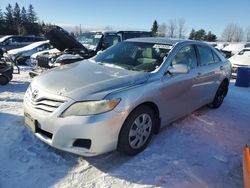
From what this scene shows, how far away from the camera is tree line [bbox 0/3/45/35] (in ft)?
165

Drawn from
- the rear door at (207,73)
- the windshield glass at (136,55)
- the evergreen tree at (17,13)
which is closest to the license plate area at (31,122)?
the windshield glass at (136,55)

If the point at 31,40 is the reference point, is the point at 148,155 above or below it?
below

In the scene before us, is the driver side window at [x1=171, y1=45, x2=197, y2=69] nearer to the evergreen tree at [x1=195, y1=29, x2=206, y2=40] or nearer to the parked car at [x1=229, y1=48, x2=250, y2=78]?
the parked car at [x1=229, y1=48, x2=250, y2=78]

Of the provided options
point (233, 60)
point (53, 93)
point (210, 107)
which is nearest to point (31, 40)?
point (233, 60)

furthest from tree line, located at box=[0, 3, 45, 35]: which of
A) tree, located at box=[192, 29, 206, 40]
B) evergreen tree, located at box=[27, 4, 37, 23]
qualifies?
tree, located at box=[192, 29, 206, 40]

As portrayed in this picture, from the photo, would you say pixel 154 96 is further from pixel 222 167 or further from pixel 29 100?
pixel 29 100

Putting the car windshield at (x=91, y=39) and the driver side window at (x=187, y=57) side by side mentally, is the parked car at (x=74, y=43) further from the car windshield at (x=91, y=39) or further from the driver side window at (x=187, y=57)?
the driver side window at (x=187, y=57)

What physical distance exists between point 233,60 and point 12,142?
1094 centimetres

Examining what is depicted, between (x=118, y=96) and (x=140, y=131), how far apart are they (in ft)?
2.30

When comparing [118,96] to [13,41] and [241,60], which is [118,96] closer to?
[241,60]

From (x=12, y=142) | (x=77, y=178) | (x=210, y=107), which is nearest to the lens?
(x=77, y=178)

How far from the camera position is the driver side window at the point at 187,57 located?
13.9 feet

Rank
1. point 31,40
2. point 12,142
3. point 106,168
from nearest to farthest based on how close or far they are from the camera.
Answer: point 106,168, point 12,142, point 31,40

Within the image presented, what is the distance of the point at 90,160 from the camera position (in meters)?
3.45
